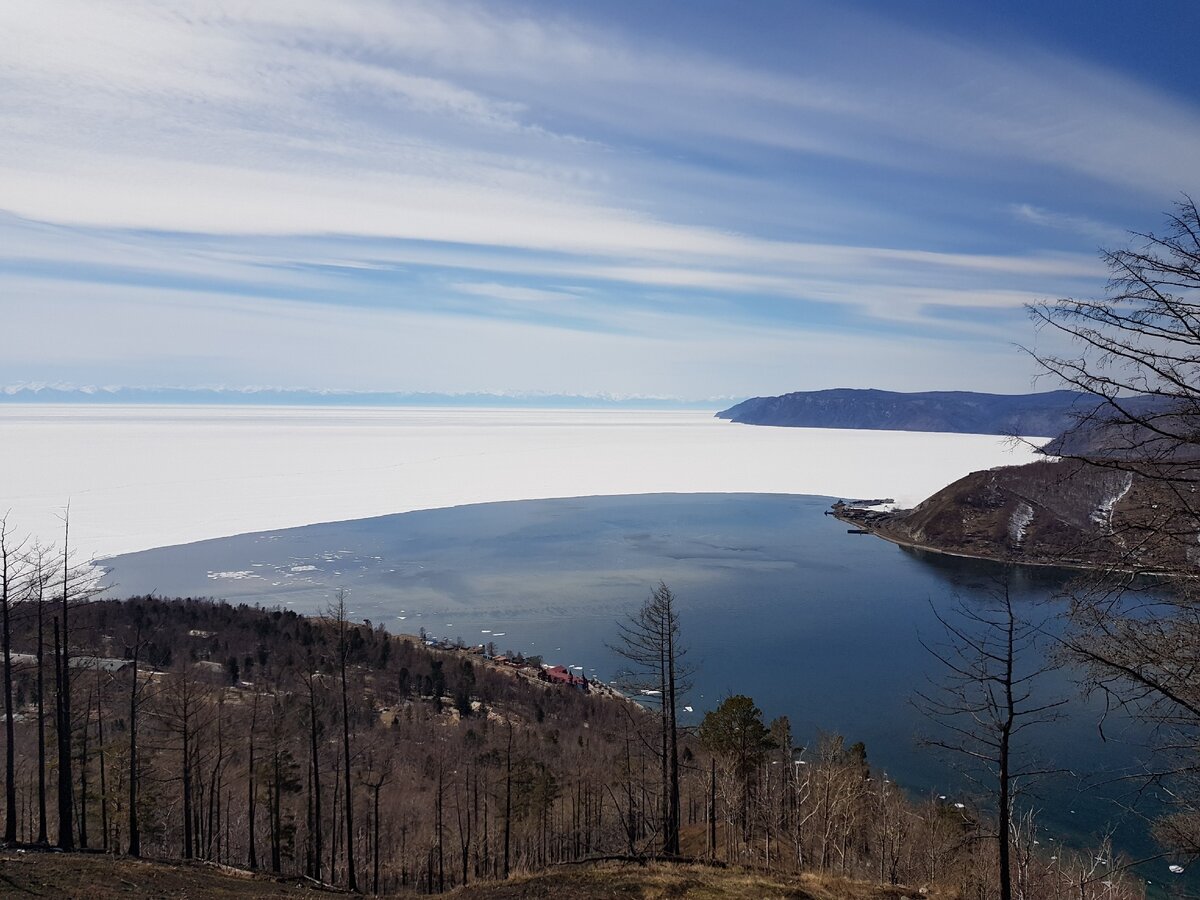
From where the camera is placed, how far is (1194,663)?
6.50 m

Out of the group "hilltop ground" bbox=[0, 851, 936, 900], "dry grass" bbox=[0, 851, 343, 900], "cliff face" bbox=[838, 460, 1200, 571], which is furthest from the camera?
"cliff face" bbox=[838, 460, 1200, 571]

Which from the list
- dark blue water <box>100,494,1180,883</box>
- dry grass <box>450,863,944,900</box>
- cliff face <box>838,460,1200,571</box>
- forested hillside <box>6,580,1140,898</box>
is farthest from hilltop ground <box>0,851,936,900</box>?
cliff face <box>838,460,1200,571</box>

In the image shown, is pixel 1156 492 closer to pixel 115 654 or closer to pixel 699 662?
pixel 699 662

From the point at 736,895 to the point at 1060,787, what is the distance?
3025 centimetres

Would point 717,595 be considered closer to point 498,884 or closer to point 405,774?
point 405,774

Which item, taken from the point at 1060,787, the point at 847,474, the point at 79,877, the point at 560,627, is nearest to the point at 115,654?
the point at 560,627

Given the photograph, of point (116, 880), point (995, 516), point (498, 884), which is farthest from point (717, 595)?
point (995, 516)

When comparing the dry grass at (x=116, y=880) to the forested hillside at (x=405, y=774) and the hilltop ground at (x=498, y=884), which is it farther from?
the forested hillside at (x=405, y=774)

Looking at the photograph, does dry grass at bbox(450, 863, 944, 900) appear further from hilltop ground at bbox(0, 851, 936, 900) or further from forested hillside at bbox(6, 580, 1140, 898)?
forested hillside at bbox(6, 580, 1140, 898)

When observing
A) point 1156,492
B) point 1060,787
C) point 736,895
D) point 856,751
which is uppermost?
point 1156,492

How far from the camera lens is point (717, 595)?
71.3 meters

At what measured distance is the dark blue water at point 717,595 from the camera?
3953 centimetres

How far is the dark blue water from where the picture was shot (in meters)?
39.5

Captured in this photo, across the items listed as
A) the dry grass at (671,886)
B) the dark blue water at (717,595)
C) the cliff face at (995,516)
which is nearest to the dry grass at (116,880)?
the dry grass at (671,886)
